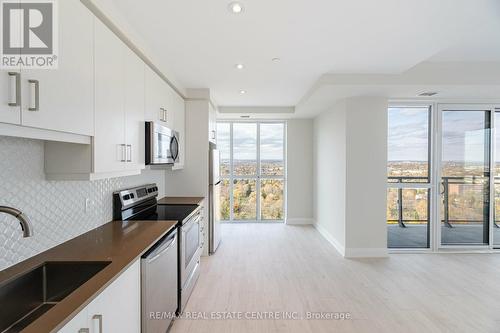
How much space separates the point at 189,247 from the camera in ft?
9.25

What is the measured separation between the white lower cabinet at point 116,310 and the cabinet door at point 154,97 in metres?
1.60

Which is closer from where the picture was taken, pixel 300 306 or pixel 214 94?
pixel 300 306

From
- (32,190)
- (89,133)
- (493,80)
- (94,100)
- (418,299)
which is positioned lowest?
(418,299)

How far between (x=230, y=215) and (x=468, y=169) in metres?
4.60

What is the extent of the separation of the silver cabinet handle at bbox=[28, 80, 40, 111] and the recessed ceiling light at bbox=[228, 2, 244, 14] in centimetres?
136

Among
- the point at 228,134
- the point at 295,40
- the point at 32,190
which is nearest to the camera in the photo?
the point at 32,190

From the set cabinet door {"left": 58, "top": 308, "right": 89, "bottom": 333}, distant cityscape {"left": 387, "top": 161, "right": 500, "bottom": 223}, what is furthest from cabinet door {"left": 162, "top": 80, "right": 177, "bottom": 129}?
distant cityscape {"left": 387, "top": 161, "right": 500, "bottom": 223}

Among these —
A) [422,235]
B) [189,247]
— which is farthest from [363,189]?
[189,247]

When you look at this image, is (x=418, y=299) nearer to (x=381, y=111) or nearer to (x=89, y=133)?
(x=381, y=111)

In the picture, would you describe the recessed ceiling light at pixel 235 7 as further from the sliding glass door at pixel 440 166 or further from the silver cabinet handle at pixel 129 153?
the sliding glass door at pixel 440 166

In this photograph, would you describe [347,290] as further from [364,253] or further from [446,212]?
[446,212]

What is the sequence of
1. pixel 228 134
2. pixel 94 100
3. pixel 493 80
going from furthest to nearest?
pixel 228 134 → pixel 493 80 → pixel 94 100

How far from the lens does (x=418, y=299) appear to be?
2854 millimetres

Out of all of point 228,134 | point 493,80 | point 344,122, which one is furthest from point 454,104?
point 228,134
